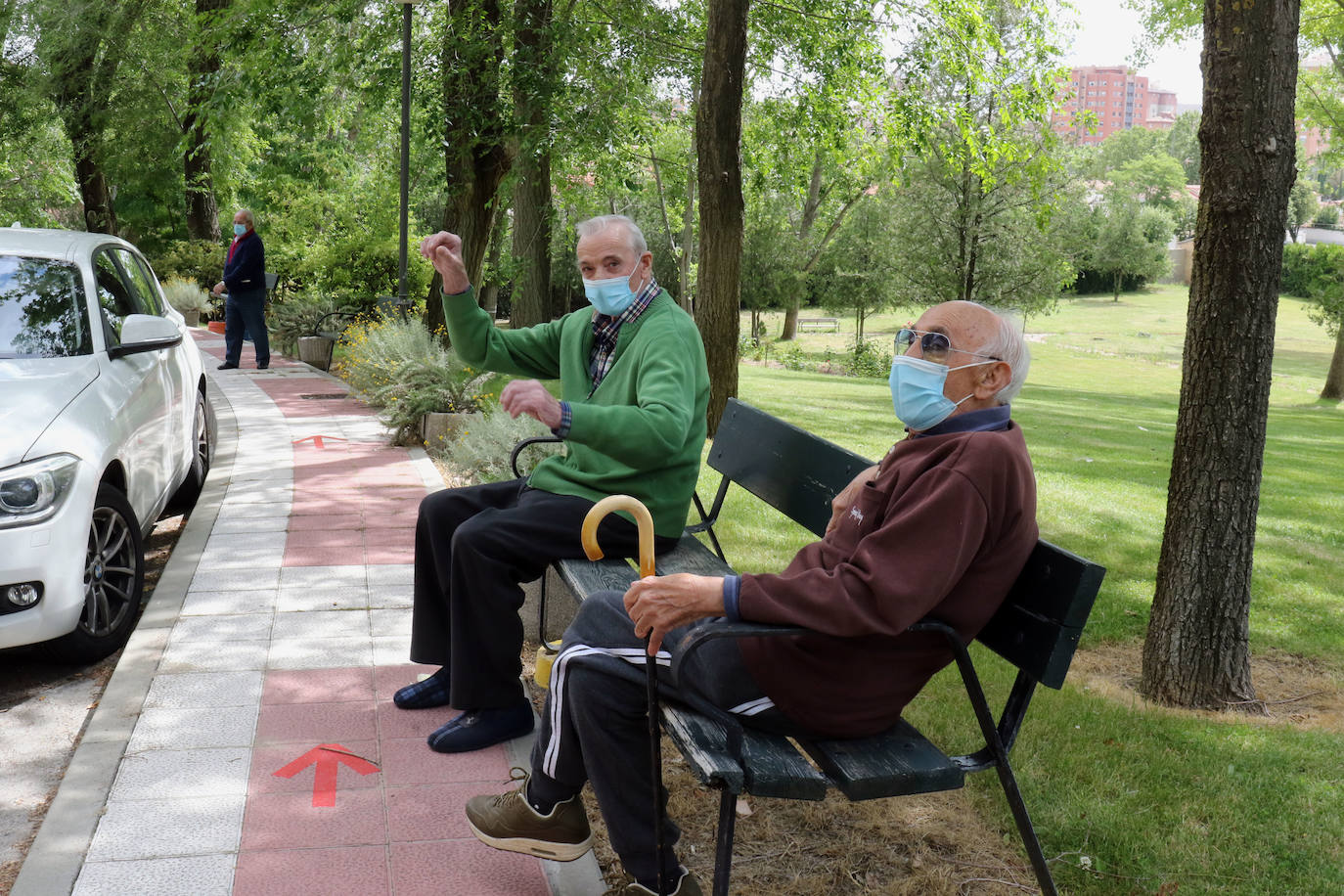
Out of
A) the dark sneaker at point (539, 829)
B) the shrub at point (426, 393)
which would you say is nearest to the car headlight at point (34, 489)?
the dark sneaker at point (539, 829)

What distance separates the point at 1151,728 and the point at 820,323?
60.4 m

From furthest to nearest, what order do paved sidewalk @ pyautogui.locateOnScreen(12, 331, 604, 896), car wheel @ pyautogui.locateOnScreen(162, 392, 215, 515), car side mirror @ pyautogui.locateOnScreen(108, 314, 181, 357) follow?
car wheel @ pyautogui.locateOnScreen(162, 392, 215, 515), car side mirror @ pyautogui.locateOnScreen(108, 314, 181, 357), paved sidewalk @ pyautogui.locateOnScreen(12, 331, 604, 896)

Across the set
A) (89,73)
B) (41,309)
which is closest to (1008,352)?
(41,309)

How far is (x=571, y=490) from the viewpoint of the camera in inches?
158

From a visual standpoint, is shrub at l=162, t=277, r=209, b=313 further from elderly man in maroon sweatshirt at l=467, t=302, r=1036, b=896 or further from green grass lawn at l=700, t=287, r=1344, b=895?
elderly man in maroon sweatshirt at l=467, t=302, r=1036, b=896

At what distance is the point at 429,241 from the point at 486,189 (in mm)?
10644

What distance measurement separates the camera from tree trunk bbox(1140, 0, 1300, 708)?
432 cm

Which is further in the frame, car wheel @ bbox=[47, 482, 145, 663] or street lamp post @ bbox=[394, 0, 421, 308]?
street lamp post @ bbox=[394, 0, 421, 308]

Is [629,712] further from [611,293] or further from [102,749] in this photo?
[102,749]

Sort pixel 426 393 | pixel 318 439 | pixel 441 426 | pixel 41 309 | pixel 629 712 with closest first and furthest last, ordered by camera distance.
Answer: pixel 629 712 < pixel 41 309 < pixel 441 426 < pixel 426 393 < pixel 318 439

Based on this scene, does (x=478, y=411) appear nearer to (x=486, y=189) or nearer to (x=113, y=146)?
(x=486, y=189)

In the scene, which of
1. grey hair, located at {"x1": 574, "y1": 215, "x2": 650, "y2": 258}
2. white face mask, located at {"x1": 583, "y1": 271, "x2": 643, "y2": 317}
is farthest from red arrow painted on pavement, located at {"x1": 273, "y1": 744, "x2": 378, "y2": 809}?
grey hair, located at {"x1": 574, "y1": 215, "x2": 650, "y2": 258}

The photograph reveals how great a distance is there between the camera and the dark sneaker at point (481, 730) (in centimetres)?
391

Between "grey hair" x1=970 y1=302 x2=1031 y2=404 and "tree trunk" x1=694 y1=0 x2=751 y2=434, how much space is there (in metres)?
6.24
